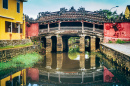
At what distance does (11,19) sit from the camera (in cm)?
1667

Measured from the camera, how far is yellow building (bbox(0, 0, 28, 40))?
15.0 meters

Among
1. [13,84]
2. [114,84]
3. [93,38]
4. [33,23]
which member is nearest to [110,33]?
[93,38]

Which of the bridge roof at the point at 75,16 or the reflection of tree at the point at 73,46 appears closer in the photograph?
the bridge roof at the point at 75,16

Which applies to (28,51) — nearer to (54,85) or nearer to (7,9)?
(7,9)

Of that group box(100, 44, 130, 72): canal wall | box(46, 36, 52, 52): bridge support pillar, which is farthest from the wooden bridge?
box(100, 44, 130, 72): canal wall

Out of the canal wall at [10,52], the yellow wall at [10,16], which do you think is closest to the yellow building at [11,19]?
the yellow wall at [10,16]

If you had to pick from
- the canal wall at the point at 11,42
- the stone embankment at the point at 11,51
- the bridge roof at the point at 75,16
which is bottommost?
the stone embankment at the point at 11,51

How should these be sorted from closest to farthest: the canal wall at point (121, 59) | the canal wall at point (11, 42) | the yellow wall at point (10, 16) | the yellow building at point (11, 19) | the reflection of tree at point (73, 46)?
1. the canal wall at point (121, 59)
2. the canal wall at point (11, 42)
3. the yellow wall at point (10, 16)
4. the yellow building at point (11, 19)
5. the reflection of tree at point (73, 46)

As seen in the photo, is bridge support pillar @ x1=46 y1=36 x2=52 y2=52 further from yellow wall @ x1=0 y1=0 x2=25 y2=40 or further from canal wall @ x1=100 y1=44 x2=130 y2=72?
canal wall @ x1=100 y1=44 x2=130 y2=72

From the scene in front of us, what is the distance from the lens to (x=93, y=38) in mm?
23984

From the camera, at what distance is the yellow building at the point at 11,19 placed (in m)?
15.0

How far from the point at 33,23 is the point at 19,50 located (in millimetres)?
12326

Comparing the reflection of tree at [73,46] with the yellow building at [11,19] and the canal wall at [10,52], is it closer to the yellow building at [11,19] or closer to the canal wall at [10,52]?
the yellow building at [11,19]

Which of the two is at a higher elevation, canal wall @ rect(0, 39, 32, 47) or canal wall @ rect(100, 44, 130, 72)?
canal wall @ rect(0, 39, 32, 47)
